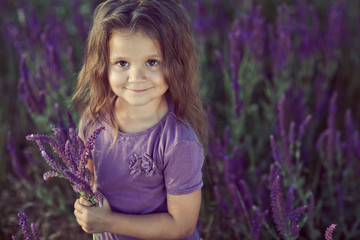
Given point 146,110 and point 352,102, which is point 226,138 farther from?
point 352,102

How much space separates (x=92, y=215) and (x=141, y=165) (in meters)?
0.23

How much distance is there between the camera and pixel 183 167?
142 centimetres

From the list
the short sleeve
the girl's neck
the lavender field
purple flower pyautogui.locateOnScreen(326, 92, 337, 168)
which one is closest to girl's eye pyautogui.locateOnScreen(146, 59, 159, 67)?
the girl's neck

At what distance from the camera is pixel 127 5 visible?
1354 mm

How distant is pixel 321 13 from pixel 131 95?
8.39 ft

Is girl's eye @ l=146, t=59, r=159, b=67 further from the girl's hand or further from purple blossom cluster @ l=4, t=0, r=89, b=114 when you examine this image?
purple blossom cluster @ l=4, t=0, r=89, b=114

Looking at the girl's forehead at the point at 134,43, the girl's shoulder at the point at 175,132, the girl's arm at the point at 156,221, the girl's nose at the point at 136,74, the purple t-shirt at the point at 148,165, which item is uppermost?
the girl's forehead at the point at 134,43

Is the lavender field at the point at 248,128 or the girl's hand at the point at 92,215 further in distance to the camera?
the lavender field at the point at 248,128

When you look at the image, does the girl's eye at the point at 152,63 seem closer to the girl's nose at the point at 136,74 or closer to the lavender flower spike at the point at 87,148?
the girl's nose at the point at 136,74

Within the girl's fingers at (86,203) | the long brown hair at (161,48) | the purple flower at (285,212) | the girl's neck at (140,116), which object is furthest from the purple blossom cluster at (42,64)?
the purple flower at (285,212)

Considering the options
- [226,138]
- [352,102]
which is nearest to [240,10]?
[352,102]

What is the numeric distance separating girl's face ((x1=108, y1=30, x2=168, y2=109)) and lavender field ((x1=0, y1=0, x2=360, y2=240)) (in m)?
0.33

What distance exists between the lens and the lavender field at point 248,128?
183 centimetres

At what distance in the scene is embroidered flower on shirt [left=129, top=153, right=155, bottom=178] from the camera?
1.45 meters
